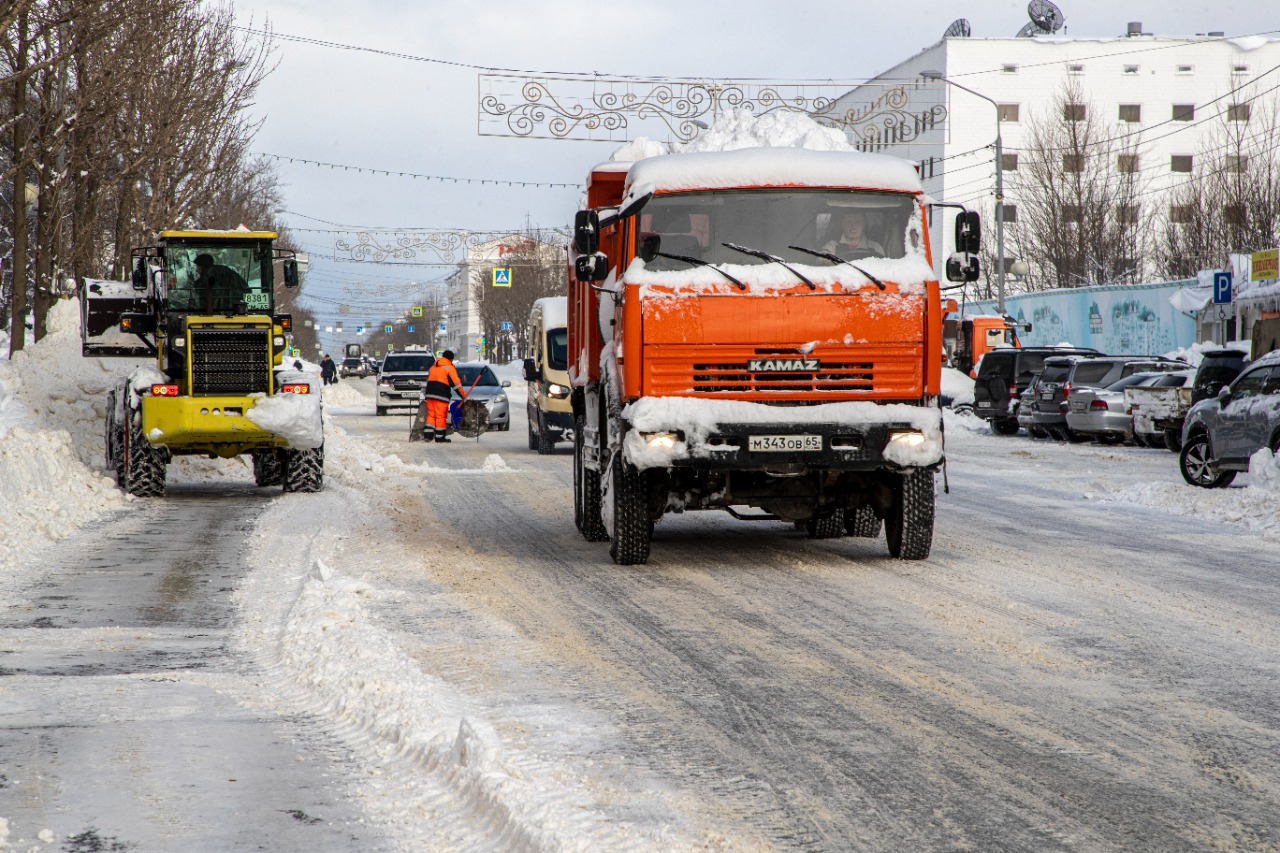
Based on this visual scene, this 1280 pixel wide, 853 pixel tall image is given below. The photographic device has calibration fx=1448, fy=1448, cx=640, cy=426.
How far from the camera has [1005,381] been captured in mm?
32781

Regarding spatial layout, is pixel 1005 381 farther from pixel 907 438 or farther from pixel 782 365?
pixel 782 365

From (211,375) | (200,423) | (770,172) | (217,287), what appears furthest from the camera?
(217,287)

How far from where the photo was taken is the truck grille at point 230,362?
53.7 feet

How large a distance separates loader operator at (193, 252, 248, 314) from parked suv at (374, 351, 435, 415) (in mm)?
21029

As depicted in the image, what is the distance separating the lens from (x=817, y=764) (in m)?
5.07

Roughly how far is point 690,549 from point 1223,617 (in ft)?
14.3

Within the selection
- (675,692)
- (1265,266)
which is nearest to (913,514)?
(675,692)

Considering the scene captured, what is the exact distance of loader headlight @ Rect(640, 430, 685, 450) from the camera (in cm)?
954

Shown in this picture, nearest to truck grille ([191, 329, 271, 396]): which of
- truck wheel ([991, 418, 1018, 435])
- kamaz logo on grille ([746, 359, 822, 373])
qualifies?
kamaz logo on grille ([746, 359, 822, 373])

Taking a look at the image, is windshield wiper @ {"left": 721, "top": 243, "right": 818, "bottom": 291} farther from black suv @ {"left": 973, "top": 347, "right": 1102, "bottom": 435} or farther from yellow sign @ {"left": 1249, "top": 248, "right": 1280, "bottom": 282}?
yellow sign @ {"left": 1249, "top": 248, "right": 1280, "bottom": 282}

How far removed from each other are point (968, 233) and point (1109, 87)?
77.0 m

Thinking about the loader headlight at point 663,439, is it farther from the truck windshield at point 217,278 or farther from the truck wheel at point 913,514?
the truck windshield at point 217,278

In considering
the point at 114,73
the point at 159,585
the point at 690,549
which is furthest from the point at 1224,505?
the point at 114,73

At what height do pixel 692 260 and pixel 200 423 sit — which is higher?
pixel 692 260
